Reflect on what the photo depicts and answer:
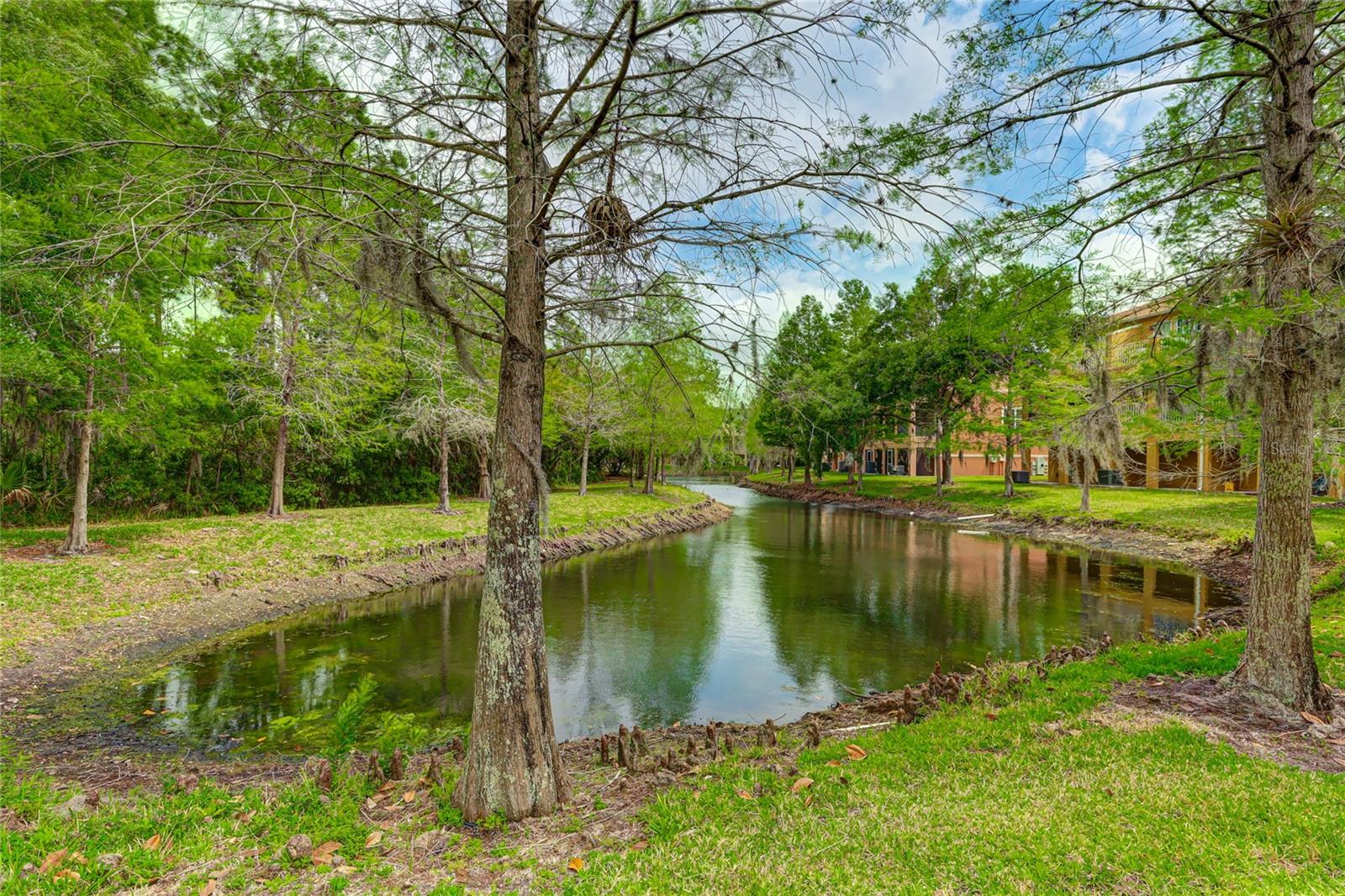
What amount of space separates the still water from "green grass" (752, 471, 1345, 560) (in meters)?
2.64

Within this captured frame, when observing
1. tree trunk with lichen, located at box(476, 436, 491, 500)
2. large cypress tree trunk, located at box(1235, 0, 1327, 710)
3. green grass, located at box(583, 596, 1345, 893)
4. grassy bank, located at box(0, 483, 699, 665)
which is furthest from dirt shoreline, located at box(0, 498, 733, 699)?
large cypress tree trunk, located at box(1235, 0, 1327, 710)

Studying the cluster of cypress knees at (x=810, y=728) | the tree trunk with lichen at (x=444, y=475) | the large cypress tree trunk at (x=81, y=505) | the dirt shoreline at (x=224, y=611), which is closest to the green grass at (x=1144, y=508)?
the cluster of cypress knees at (x=810, y=728)

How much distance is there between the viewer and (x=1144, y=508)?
2116 centimetres

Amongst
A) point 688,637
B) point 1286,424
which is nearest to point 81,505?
point 688,637

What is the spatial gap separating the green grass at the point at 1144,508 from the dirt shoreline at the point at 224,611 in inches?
734

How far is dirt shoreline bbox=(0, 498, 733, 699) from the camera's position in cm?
746

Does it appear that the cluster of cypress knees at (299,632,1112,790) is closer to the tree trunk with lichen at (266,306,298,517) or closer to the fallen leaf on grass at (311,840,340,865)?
the fallen leaf on grass at (311,840,340,865)

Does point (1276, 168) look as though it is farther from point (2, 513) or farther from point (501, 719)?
point (2, 513)

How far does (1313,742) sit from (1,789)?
384 inches

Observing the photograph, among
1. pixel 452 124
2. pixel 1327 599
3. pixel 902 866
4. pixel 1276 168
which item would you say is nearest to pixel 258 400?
pixel 452 124

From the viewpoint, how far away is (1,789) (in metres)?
4.24

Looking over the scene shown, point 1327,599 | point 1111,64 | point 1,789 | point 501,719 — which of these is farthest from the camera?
point 1327,599

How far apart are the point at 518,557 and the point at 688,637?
7124 mm

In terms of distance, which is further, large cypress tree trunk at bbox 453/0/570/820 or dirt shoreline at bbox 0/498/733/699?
dirt shoreline at bbox 0/498/733/699
